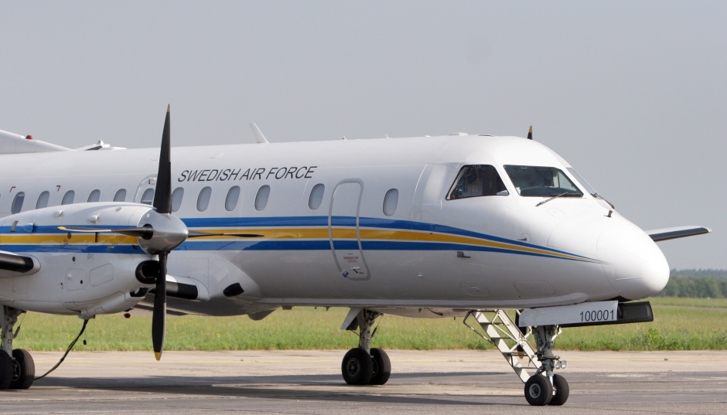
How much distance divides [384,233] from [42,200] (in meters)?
6.78

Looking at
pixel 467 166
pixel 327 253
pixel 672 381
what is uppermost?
pixel 467 166

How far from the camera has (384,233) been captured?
1648 cm

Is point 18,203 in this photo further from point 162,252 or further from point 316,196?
point 316,196

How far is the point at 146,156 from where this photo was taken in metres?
19.8

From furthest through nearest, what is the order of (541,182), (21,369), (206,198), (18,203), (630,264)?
(18,203) < (206,198) < (21,369) < (541,182) < (630,264)

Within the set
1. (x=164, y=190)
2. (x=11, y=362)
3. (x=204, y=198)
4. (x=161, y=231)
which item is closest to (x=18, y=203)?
(x=11, y=362)

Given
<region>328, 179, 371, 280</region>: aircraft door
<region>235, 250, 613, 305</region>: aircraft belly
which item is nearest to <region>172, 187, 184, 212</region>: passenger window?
<region>235, 250, 613, 305</region>: aircraft belly

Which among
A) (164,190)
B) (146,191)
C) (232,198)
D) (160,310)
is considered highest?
(146,191)

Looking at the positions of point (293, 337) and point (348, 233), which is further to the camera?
point (293, 337)

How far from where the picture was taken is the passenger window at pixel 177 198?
18844 mm

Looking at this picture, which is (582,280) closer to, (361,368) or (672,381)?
(361,368)

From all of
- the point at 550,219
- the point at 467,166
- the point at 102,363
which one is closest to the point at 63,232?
the point at 467,166

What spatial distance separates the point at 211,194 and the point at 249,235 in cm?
122

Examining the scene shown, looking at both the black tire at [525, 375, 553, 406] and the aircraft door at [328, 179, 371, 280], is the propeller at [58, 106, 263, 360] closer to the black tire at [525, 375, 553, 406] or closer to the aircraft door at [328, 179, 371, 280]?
the aircraft door at [328, 179, 371, 280]
